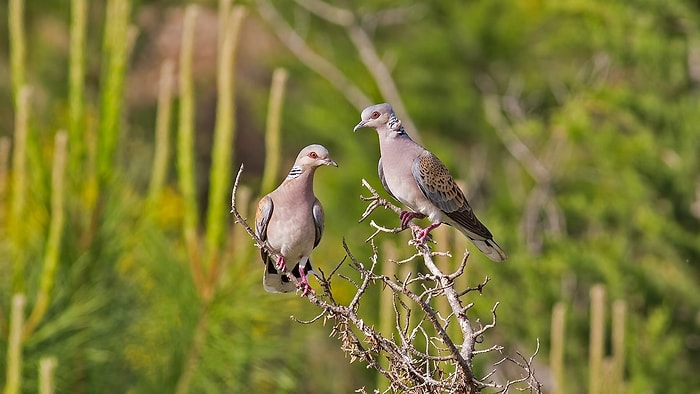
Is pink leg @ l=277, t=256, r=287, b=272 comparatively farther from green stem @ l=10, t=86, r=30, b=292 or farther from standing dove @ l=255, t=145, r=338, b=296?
green stem @ l=10, t=86, r=30, b=292

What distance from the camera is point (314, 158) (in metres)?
2.84

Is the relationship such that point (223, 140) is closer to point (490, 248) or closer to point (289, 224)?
point (490, 248)

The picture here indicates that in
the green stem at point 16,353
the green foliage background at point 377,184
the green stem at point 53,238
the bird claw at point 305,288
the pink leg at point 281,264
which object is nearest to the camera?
the bird claw at point 305,288

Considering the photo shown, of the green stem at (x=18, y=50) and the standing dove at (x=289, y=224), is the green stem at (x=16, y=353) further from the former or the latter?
the standing dove at (x=289, y=224)

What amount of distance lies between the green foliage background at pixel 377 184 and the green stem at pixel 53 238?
0.08 m

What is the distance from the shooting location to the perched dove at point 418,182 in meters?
2.98

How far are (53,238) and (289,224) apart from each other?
10.6 ft

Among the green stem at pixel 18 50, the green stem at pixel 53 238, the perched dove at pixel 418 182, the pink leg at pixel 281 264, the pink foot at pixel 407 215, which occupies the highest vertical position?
the green stem at pixel 18 50

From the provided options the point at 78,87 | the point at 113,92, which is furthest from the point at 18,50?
the point at 113,92

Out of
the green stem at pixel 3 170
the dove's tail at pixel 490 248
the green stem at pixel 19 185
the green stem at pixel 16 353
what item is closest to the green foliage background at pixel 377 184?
the green stem at pixel 19 185

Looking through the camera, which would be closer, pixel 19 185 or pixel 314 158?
pixel 314 158

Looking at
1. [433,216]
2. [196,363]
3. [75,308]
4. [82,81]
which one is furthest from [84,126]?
[433,216]

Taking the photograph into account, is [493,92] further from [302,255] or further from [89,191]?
[302,255]

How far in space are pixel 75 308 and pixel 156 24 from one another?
11708 mm
